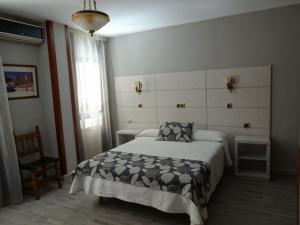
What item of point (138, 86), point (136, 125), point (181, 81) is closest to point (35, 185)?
point (136, 125)

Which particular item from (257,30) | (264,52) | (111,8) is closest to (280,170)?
(264,52)

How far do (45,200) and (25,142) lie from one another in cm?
93

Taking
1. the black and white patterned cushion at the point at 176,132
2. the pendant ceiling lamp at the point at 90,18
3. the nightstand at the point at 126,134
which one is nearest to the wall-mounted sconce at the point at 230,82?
the black and white patterned cushion at the point at 176,132

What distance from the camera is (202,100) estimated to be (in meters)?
3.94

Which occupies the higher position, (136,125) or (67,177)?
(136,125)

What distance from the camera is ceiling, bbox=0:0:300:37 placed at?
2799 millimetres

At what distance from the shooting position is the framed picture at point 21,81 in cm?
328

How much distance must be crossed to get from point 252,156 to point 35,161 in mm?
3258

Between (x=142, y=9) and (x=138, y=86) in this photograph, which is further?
(x=138, y=86)

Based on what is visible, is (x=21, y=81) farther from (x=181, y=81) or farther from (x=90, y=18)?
(x=181, y=81)

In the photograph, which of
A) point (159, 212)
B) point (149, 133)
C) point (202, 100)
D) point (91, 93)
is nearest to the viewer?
point (159, 212)

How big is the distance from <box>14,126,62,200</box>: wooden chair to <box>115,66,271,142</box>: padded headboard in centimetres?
170

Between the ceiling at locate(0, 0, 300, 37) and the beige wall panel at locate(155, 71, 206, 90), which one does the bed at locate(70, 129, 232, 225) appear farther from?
the ceiling at locate(0, 0, 300, 37)

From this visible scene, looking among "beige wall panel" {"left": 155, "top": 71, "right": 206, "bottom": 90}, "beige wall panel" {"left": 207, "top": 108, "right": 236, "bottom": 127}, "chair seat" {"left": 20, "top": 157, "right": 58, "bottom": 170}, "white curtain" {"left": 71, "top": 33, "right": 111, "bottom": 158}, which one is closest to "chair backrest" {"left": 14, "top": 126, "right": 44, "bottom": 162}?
"chair seat" {"left": 20, "top": 157, "right": 58, "bottom": 170}
